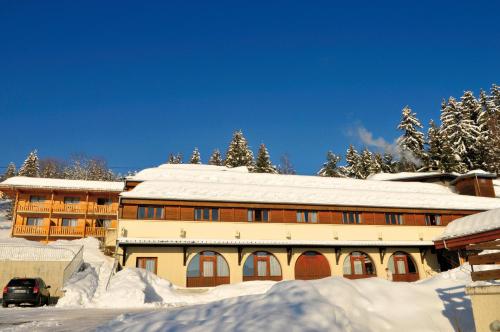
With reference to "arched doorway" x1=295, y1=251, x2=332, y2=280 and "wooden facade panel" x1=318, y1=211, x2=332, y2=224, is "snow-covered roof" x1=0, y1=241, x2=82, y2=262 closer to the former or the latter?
"arched doorway" x1=295, y1=251, x2=332, y2=280

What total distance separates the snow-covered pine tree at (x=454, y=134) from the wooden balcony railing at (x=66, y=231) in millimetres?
50789

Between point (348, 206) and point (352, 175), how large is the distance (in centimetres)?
4524

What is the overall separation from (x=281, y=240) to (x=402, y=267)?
1012cm

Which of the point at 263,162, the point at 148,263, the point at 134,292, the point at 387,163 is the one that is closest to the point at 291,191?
the point at 148,263

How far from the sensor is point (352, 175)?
7488cm

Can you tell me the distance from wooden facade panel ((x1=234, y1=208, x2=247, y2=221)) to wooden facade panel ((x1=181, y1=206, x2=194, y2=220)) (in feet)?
10.2

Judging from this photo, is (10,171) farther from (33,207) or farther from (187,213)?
(187,213)

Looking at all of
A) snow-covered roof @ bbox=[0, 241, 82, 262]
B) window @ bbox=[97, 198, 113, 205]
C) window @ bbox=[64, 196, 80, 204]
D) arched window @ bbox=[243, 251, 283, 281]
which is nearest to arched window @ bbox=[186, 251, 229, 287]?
arched window @ bbox=[243, 251, 283, 281]

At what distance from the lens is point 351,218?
31.2 meters

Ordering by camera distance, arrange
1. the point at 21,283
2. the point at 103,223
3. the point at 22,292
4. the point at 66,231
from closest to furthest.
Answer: the point at 22,292
the point at 21,283
the point at 66,231
the point at 103,223

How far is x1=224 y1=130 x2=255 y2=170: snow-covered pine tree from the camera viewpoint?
72.2 meters

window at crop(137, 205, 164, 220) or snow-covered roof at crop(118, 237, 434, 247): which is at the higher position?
window at crop(137, 205, 164, 220)

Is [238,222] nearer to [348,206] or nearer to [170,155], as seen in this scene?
[348,206]

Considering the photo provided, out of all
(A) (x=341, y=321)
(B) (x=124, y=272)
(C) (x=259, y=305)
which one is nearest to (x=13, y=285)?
(B) (x=124, y=272)
